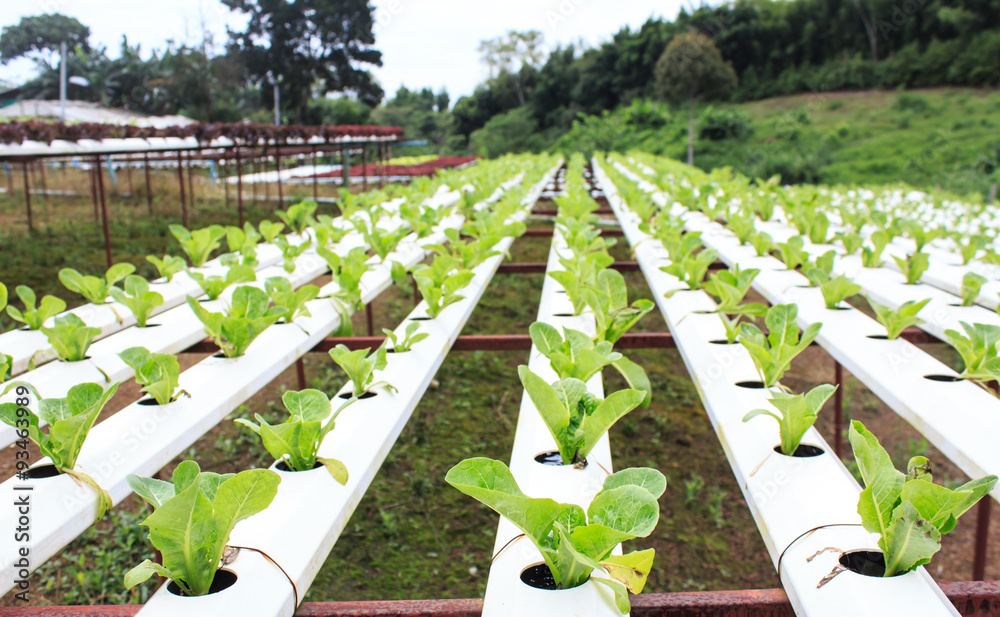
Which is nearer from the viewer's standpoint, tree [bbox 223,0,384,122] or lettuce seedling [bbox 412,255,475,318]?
lettuce seedling [bbox 412,255,475,318]

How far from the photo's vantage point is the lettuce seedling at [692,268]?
2498 millimetres

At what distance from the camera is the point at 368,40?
121 feet

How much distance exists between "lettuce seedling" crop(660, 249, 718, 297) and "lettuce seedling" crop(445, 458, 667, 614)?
64.2 inches

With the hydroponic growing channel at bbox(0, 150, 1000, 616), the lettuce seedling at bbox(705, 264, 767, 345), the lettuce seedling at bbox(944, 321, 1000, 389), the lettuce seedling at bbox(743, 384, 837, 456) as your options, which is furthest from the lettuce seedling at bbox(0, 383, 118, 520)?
the lettuce seedling at bbox(944, 321, 1000, 389)

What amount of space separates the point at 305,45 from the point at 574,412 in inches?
1561

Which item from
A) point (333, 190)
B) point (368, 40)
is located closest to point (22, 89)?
point (368, 40)

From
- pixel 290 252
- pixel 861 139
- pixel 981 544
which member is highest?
pixel 861 139

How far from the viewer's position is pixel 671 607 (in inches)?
39.7

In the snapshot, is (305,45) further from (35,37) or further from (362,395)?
(362,395)

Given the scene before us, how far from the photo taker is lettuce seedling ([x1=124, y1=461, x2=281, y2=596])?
0.91 m

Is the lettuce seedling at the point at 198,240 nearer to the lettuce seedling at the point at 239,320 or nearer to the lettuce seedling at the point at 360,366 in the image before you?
the lettuce seedling at the point at 239,320

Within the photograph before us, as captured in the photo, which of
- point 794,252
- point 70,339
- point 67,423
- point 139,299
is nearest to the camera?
point 67,423

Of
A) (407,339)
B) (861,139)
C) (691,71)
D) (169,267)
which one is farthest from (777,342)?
(861,139)

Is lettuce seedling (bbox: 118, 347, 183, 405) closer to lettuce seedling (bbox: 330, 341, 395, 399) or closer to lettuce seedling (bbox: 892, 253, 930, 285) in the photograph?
lettuce seedling (bbox: 330, 341, 395, 399)
